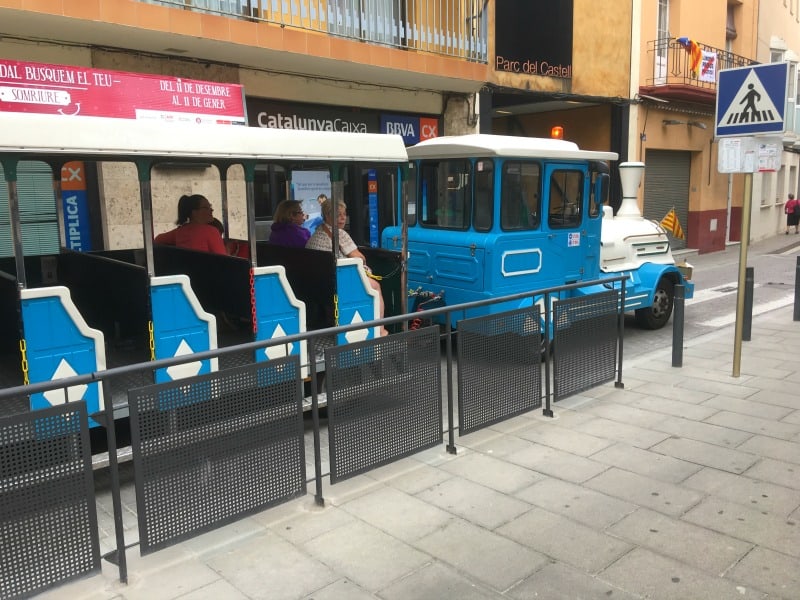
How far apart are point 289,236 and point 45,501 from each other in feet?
13.6

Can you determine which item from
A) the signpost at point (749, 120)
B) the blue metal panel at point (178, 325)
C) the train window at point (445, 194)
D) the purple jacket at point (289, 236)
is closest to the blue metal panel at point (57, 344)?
the blue metal panel at point (178, 325)

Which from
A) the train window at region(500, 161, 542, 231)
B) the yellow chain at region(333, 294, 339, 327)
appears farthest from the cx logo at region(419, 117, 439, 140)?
the yellow chain at region(333, 294, 339, 327)

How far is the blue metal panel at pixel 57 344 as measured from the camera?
4320 millimetres

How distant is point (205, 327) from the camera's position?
5160 mm

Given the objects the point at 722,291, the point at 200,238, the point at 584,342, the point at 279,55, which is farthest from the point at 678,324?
the point at 722,291

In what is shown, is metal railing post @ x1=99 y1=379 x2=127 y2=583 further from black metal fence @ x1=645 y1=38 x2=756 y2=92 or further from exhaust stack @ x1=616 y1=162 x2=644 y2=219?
black metal fence @ x1=645 y1=38 x2=756 y2=92

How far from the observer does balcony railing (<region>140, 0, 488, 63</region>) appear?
10.0m

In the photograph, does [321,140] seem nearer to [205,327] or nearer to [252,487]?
[205,327]

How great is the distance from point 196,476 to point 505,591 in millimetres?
1726

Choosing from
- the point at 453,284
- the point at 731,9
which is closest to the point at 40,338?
the point at 453,284

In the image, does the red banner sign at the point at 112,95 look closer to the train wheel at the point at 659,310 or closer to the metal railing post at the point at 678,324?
the metal railing post at the point at 678,324

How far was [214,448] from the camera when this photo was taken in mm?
3832

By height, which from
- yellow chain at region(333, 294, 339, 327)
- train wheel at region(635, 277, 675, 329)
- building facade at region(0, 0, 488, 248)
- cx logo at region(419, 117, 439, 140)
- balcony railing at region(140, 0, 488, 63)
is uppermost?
balcony railing at region(140, 0, 488, 63)

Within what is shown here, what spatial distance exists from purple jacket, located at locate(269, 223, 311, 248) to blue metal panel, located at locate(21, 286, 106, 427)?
2652 millimetres
